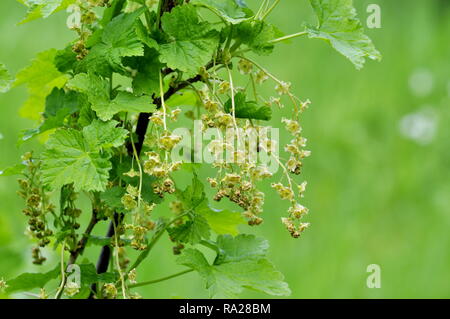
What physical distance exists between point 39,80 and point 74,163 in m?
0.41

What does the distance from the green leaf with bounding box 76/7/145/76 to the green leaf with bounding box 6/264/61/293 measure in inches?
17.5

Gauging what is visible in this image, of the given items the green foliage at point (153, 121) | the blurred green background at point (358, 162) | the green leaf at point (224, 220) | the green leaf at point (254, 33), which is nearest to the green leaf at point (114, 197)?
Result: the green foliage at point (153, 121)

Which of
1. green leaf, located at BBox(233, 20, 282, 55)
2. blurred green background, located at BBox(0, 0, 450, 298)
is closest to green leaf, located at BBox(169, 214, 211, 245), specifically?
green leaf, located at BBox(233, 20, 282, 55)

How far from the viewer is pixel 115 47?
1.32m

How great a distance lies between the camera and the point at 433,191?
3.96m

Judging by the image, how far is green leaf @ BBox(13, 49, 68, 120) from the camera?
1.60 meters

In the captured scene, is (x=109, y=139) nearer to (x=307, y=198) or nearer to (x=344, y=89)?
(x=307, y=198)

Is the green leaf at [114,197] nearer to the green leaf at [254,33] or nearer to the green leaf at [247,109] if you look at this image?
the green leaf at [247,109]

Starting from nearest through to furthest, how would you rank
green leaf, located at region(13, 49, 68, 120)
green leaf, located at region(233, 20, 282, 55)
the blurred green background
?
green leaf, located at region(233, 20, 282, 55) → green leaf, located at region(13, 49, 68, 120) → the blurred green background

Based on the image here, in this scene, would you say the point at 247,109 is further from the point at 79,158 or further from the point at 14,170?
the point at 14,170

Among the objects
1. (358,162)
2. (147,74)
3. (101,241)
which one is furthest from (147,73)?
(358,162)

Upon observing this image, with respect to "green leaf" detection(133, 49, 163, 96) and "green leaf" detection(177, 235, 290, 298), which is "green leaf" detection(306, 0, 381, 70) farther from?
"green leaf" detection(177, 235, 290, 298)

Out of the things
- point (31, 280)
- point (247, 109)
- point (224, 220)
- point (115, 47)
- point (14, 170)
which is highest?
point (115, 47)

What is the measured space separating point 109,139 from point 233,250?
16.3 inches
